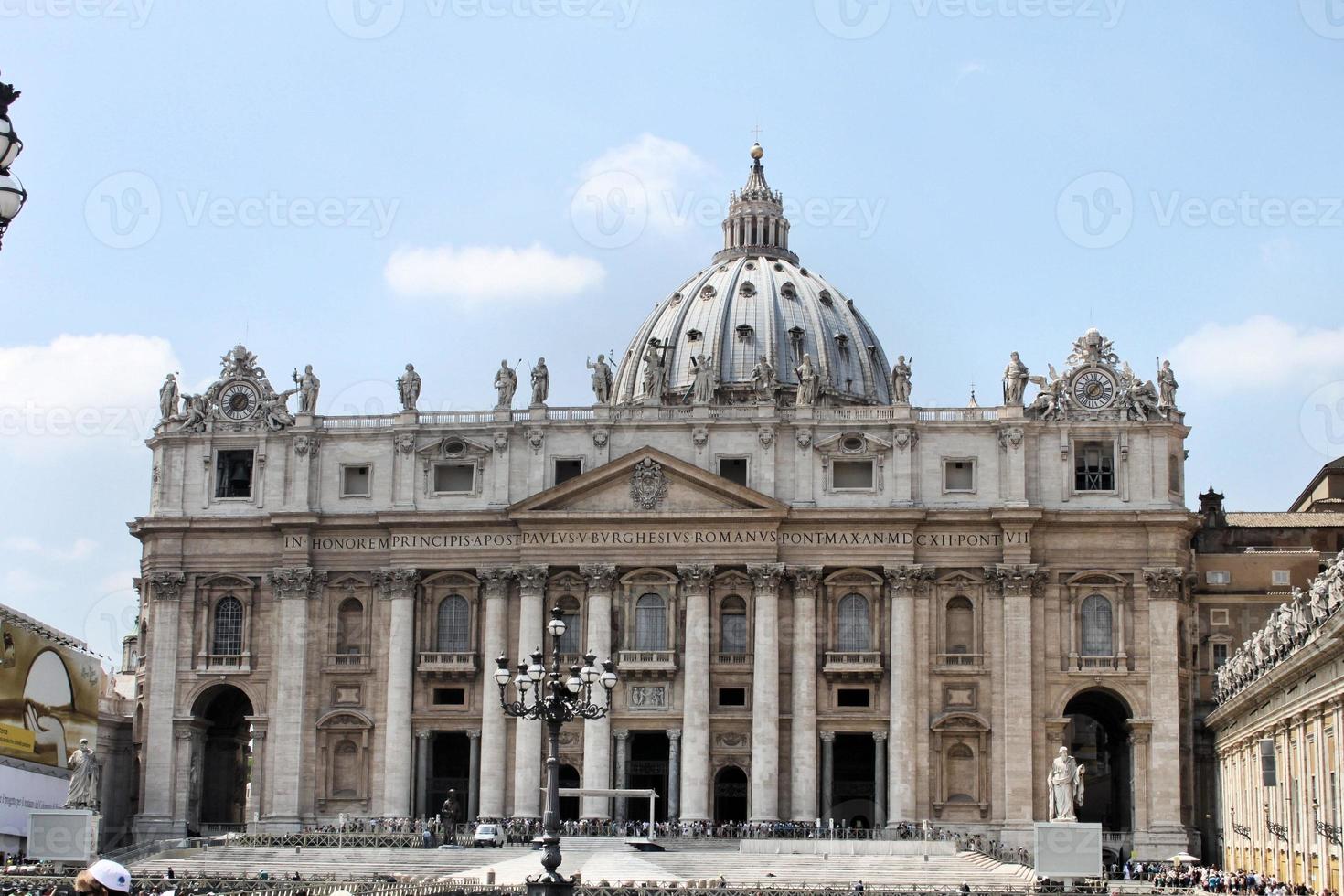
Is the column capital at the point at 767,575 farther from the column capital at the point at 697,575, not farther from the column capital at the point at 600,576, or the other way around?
the column capital at the point at 600,576

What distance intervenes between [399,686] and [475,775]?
5.03 metres

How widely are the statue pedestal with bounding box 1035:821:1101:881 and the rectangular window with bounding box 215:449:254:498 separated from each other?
41836mm

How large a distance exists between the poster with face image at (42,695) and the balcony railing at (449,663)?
1406 centimetres

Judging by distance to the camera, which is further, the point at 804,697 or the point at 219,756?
the point at 219,756

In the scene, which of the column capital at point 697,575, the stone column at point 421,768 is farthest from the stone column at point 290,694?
the column capital at point 697,575

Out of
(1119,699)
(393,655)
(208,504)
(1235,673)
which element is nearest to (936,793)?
(1119,699)

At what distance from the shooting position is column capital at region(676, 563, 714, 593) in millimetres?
85875

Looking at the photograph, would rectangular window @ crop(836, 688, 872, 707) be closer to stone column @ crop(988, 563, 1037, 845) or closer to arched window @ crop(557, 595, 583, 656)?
stone column @ crop(988, 563, 1037, 845)

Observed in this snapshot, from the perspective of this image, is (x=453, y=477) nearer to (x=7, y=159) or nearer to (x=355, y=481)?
(x=355, y=481)

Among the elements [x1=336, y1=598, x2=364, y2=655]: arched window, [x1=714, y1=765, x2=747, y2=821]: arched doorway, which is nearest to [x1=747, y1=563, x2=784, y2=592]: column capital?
[x1=714, y1=765, x2=747, y2=821]: arched doorway

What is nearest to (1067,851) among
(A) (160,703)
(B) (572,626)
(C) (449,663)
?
(B) (572,626)

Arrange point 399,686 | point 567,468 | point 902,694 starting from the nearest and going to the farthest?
point 902,694
point 399,686
point 567,468

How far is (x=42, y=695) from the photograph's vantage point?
81.0m

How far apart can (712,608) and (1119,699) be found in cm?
1735
